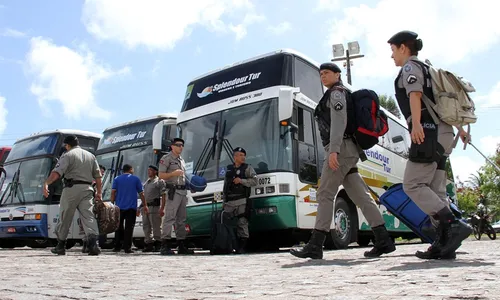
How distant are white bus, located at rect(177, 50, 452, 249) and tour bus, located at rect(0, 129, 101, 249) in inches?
209

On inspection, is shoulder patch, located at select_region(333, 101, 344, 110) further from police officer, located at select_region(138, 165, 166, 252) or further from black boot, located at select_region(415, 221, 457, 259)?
police officer, located at select_region(138, 165, 166, 252)

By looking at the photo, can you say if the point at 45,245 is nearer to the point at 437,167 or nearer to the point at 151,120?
the point at 151,120

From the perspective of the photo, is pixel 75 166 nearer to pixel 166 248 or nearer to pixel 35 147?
pixel 166 248

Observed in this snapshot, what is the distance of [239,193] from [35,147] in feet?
27.5

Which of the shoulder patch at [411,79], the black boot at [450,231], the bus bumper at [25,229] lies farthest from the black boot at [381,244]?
the bus bumper at [25,229]

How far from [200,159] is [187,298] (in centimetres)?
630

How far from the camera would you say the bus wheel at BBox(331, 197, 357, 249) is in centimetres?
898

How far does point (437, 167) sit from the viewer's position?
4949 millimetres

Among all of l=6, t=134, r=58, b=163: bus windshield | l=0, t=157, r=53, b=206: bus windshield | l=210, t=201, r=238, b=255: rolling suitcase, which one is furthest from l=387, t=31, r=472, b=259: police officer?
l=6, t=134, r=58, b=163: bus windshield

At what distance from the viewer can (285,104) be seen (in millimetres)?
8039

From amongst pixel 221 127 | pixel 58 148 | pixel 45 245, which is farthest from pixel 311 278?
pixel 45 245

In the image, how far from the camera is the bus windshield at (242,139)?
823 cm

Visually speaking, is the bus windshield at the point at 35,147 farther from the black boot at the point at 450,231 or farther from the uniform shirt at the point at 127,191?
the black boot at the point at 450,231

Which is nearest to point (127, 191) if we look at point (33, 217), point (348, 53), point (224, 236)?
point (224, 236)
